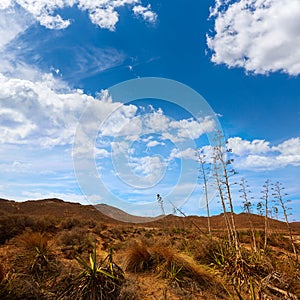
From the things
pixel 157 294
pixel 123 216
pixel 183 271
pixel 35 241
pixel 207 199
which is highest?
pixel 123 216

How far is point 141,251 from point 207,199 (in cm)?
952

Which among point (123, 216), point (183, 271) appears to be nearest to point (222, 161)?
point (183, 271)

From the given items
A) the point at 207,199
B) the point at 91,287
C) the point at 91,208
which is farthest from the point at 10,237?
the point at 91,208

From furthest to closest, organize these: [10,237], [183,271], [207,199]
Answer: [207,199] < [10,237] < [183,271]

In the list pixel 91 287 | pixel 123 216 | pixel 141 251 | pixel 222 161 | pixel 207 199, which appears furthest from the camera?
pixel 123 216

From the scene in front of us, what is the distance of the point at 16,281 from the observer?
5.54 meters

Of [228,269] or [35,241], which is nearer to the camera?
[228,269]

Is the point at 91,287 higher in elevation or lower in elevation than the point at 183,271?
lower

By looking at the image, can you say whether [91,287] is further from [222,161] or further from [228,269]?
[222,161]

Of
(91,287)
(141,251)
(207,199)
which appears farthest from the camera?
(207,199)

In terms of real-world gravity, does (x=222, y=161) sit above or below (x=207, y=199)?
below

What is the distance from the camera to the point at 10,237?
39.9ft

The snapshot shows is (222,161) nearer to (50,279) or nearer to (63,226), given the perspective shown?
(50,279)

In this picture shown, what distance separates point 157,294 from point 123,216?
36.9 meters
